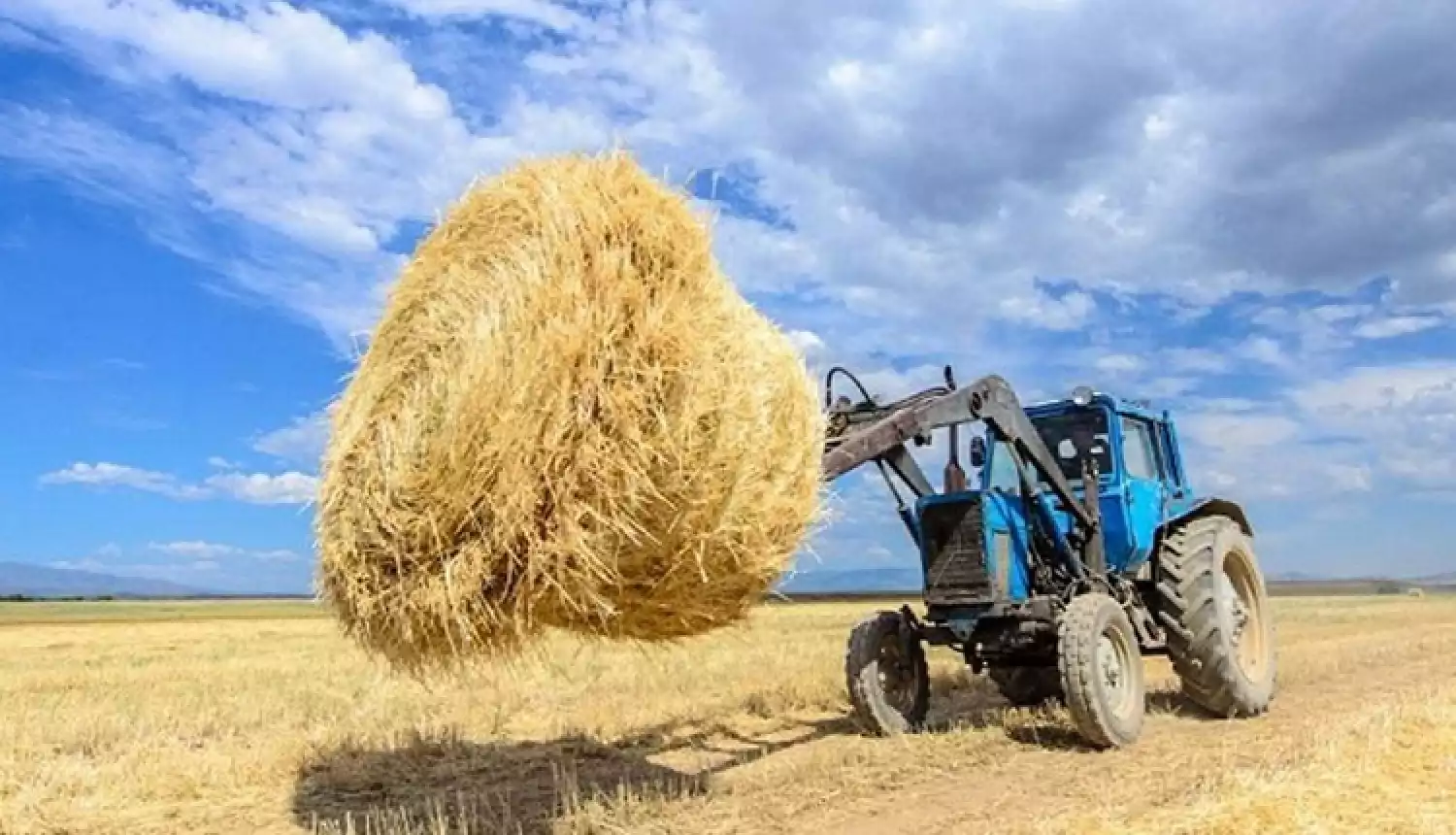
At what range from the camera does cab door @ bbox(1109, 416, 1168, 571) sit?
10047mm

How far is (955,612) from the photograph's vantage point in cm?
929

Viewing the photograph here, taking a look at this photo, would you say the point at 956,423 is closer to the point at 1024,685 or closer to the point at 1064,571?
the point at 1064,571

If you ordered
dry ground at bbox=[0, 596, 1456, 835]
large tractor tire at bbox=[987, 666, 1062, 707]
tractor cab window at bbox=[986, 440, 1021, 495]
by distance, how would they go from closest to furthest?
1. dry ground at bbox=[0, 596, 1456, 835]
2. tractor cab window at bbox=[986, 440, 1021, 495]
3. large tractor tire at bbox=[987, 666, 1062, 707]

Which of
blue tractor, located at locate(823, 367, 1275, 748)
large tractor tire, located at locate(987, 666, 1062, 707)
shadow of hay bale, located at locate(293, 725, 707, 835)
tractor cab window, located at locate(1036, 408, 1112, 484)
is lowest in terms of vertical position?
shadow of hay bale, located at locate(293, 725, 707, 835)

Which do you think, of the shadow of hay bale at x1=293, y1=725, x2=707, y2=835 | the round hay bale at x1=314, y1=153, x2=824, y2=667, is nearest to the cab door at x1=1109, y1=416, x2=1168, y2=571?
the shadow of hay bale at x1=293, y1=725, x2=707, y2=835

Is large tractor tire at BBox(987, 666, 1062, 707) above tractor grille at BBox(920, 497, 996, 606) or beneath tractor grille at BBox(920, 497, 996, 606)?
beneath

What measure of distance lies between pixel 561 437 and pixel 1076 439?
20.8ft

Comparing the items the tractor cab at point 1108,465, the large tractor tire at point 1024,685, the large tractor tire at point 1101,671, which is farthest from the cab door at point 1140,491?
the large tractor tire at point 1024,685

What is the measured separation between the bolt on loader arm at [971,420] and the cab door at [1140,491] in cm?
38

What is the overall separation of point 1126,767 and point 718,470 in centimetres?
429

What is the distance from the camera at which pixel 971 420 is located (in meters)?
8.62

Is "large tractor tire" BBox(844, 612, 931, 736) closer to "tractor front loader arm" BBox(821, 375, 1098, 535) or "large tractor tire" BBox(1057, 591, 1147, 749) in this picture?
"large tractor tire" BBox(1057, 591, 1147, 749)

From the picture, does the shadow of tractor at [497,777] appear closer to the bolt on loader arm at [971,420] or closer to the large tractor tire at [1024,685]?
the large tractor tire at [1024,685]

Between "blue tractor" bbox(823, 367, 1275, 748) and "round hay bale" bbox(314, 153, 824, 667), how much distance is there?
8.62 ft
